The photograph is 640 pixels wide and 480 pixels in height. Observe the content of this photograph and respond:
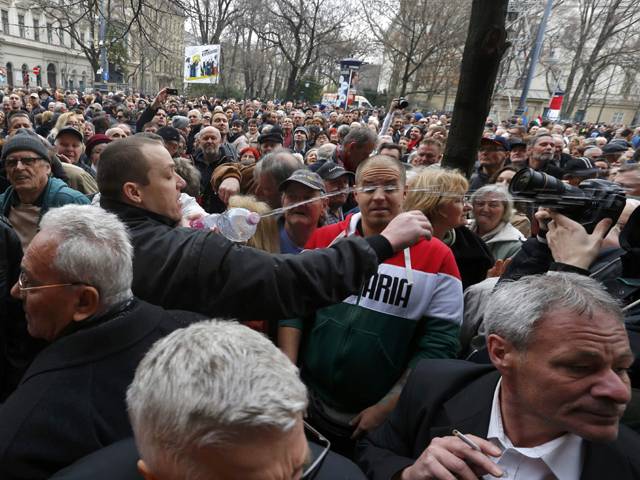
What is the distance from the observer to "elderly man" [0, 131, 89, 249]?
3498 millimetres

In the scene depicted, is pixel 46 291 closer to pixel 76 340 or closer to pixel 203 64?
pixel 76 340

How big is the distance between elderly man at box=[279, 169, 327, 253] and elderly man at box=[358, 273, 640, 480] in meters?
1.58

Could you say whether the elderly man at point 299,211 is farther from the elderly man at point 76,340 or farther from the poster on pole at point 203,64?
the poster on pole at point 203,64

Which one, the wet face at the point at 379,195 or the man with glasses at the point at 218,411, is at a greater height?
the wet face at the point at 379,195

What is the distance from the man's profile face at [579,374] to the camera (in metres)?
1.28

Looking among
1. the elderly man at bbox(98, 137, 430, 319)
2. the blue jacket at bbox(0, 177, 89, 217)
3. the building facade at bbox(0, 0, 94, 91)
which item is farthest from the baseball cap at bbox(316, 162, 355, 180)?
the building facade at bbox(0, 0, 94, 91)

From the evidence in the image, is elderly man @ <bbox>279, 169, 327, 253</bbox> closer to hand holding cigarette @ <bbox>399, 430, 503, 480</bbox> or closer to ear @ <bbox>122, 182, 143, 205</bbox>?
ear @ <bbox>122, 182, 143, 205</bbox>

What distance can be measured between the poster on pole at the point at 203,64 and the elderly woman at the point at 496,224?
12447 mm

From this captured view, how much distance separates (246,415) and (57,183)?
356 centimetres

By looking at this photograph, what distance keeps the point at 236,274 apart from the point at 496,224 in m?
2.54

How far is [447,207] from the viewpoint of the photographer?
2605 mm

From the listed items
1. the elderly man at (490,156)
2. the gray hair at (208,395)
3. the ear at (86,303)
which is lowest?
the ear at (86,303)

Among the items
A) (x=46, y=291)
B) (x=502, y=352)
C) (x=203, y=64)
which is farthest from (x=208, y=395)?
(x=203, y=64)

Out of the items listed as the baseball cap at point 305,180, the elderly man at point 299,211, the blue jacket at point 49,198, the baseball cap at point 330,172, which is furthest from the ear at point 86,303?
the baseball cap at point 330,172
